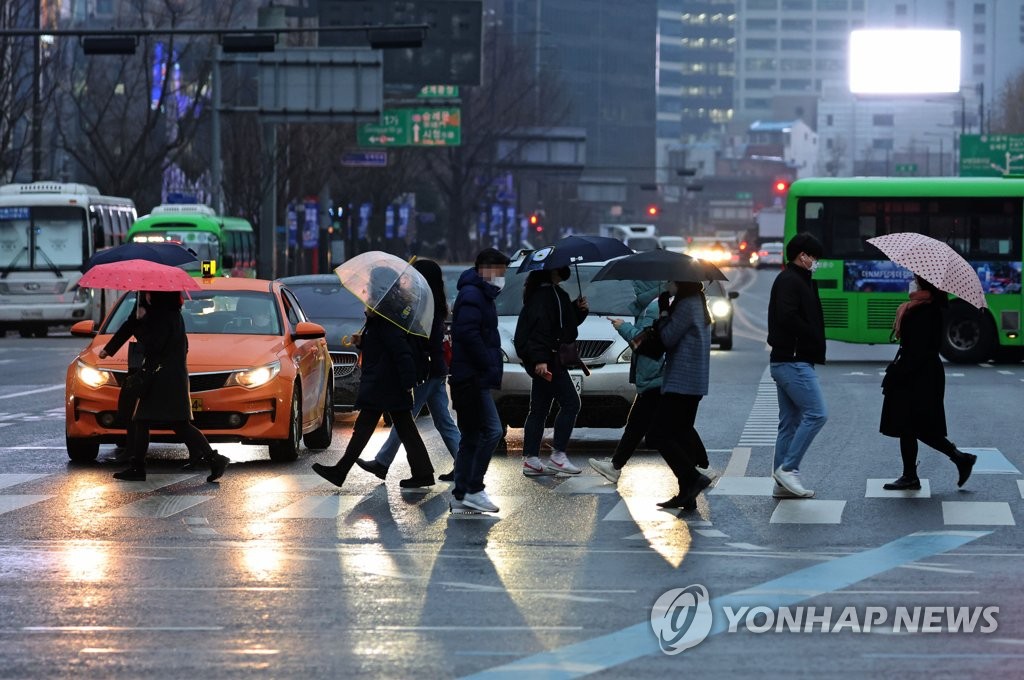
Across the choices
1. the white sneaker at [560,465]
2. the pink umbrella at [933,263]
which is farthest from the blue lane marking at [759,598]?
the white sneaker at [560,465]

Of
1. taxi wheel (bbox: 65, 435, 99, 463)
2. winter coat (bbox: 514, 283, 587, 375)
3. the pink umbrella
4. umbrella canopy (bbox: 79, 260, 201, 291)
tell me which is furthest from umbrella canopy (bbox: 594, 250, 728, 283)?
taxi wheel (bbox: 65, 435, 99, 463)

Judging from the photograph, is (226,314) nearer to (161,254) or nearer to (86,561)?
Answer: (161,254)

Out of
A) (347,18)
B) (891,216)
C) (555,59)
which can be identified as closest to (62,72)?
(347,18)

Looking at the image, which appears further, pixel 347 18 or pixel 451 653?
pixel 347 18

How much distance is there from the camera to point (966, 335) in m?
32.2

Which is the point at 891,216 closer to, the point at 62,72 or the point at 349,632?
the point at 349,632

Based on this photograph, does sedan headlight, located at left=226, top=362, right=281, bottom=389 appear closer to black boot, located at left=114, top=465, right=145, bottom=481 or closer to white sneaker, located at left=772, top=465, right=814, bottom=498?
black boot, located at left=114, top=465, right=145, bottom=481

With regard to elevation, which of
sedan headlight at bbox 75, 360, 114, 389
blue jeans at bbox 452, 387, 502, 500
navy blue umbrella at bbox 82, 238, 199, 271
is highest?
navy blue umbrella at bbox 82, 238, 199, 271

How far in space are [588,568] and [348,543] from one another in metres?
1.62

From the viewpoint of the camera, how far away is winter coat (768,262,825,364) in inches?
526

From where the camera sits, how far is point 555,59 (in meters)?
182

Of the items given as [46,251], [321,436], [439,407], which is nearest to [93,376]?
[321,436]

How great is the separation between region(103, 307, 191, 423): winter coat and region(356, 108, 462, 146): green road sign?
5247cm

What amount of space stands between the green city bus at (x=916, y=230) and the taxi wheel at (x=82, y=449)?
18397 mm
